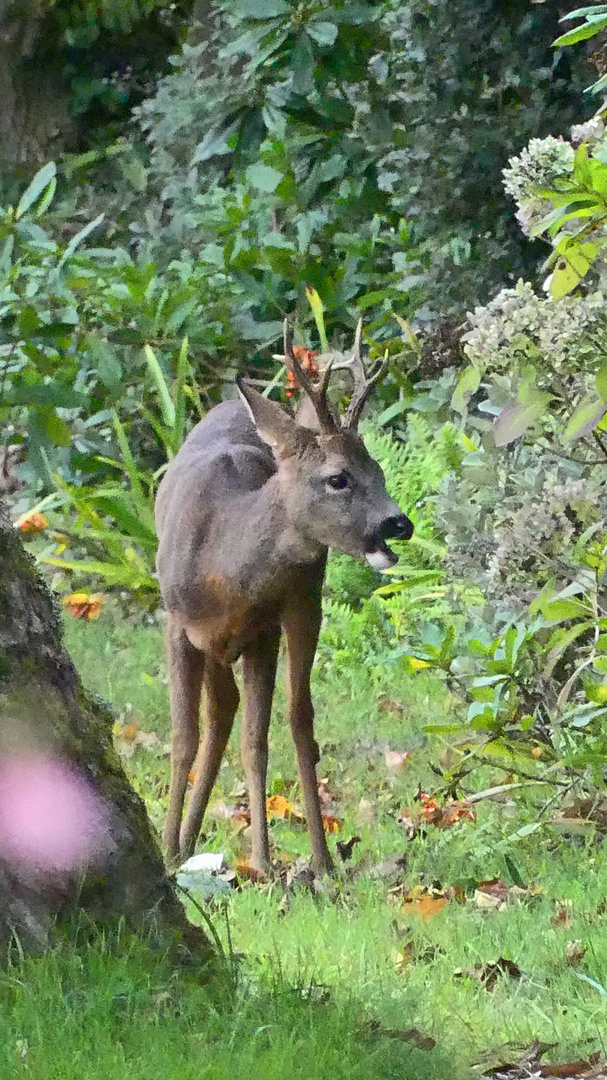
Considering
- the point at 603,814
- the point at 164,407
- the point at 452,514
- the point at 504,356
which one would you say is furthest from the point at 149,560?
the point at 504,356

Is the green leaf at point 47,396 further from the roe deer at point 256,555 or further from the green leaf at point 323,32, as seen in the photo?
the green leaf at point 323,32

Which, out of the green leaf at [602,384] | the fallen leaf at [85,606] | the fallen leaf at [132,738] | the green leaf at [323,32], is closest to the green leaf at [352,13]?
the green leaf at [323,32]

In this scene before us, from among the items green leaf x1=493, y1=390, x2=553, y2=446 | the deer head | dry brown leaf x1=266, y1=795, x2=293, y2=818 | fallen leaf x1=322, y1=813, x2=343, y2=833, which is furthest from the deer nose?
dry brown leaf x1=266, y1=795, x2=293, y2=818

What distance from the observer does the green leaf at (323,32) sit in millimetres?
7938

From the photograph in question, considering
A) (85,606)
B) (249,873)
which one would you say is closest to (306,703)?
(249,873)

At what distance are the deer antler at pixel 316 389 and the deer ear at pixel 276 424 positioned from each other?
0.34ft

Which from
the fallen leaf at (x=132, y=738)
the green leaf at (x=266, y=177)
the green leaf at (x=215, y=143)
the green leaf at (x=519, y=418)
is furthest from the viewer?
the green leaf at (x=215, y=143)

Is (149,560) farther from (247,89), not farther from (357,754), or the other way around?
(247,89)

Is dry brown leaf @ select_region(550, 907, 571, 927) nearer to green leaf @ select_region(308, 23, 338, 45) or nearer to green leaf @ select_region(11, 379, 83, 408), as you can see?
green leaf @ select_region(11, 379, 83, 408)

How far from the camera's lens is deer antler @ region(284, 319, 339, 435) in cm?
400

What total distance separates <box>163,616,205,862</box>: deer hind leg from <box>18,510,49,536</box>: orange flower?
3.96m

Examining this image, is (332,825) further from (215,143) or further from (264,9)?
(215,143)

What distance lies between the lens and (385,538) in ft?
13.4

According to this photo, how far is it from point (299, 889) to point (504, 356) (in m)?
1.72
